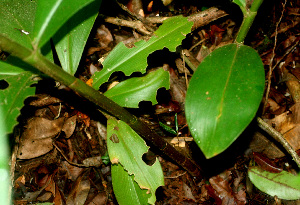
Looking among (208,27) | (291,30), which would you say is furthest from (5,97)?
(291,30)

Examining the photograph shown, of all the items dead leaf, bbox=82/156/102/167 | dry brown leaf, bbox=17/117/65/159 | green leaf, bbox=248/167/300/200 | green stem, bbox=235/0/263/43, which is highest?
green stem, bbox=235/0/263/43

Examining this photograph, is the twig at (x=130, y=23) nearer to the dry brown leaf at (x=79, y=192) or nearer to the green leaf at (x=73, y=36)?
the green leaf at (x=73, y=36)

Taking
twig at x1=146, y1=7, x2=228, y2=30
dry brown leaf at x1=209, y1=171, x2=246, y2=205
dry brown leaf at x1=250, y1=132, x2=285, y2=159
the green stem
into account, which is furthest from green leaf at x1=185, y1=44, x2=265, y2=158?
dry brown leaf at x1=209, y1=171, x2=246, y2=205

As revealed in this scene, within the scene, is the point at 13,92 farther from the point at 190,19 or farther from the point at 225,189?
the point at 225,189

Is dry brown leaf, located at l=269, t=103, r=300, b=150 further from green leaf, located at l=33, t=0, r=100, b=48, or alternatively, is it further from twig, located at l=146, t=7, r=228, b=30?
green leaf, located at l=33, t=0, r=100, b=48

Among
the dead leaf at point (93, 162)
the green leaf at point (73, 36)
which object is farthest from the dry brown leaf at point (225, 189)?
the green leaf at point (73, 36)

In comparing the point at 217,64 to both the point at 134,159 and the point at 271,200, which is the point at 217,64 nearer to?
the point at 134,159
